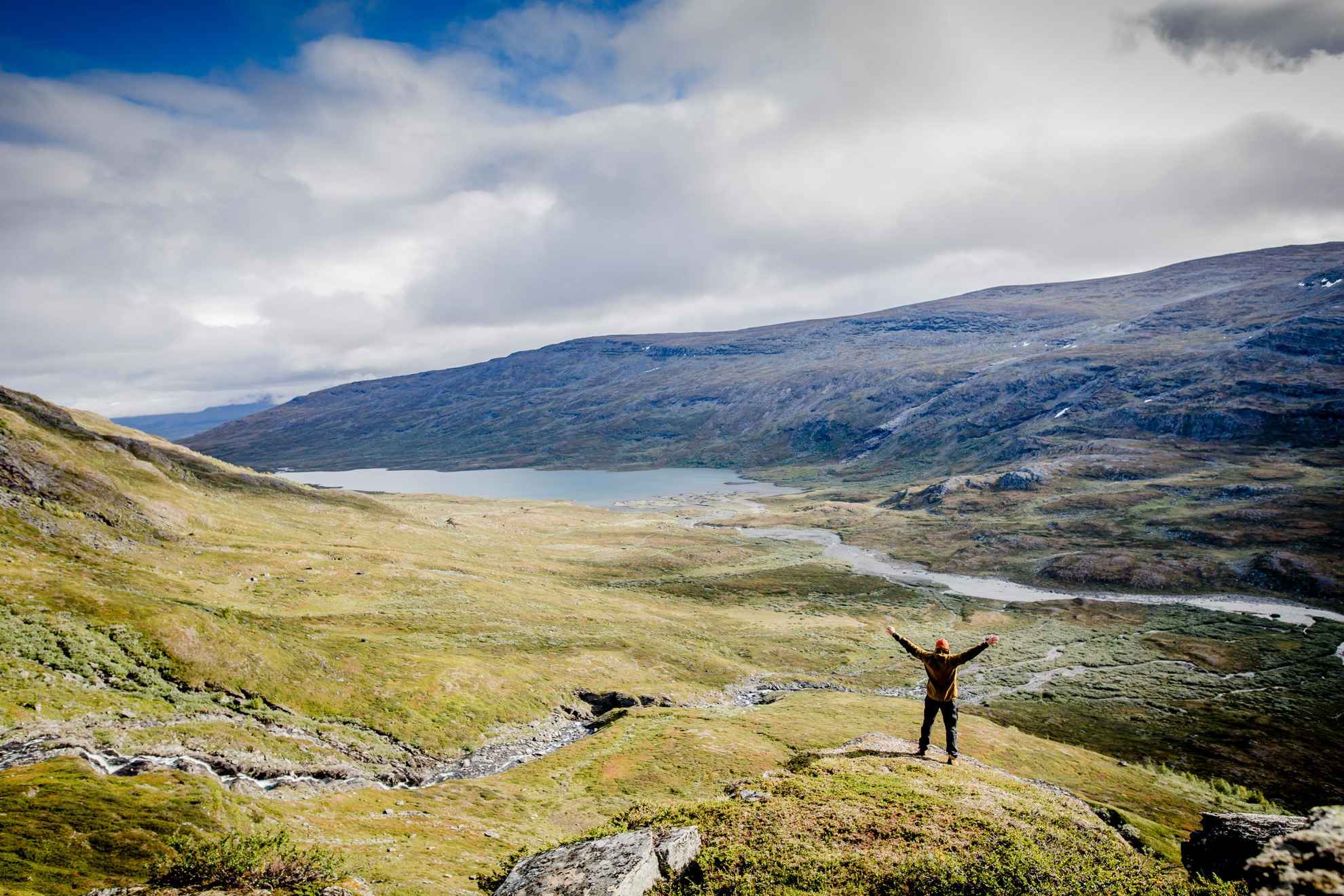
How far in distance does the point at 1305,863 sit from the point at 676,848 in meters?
12.6

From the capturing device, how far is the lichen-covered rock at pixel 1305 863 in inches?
422

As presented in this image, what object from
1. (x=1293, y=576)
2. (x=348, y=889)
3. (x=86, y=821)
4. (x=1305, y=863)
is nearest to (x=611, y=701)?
(x=86, y=821)

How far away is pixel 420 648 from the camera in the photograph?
177 ft

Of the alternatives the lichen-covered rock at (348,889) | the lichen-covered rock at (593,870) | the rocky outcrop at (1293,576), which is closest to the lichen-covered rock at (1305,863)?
the lichen-covered rock at (593,870)

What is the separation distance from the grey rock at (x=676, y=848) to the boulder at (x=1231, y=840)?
1159 cm

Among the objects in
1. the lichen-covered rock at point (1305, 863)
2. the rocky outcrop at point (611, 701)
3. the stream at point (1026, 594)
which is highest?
the lichen-covered rock at point (1305, 863)

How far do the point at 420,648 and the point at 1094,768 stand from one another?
58.2 meters

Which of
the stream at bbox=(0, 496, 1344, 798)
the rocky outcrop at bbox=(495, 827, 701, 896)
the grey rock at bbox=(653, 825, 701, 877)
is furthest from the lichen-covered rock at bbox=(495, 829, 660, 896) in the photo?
the stream at bbox=(0, 496, 1344, 798)

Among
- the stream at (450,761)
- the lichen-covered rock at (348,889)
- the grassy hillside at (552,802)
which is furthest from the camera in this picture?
the stream at (450,761)

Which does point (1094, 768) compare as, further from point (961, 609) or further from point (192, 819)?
point (961, 609)

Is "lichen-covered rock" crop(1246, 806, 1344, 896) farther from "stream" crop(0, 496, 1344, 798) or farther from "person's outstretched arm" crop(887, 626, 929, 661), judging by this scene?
"stream" crop(0, 496, 1344, 798)

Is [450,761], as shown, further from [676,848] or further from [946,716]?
[946,716]

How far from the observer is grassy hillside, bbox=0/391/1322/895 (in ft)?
71.4

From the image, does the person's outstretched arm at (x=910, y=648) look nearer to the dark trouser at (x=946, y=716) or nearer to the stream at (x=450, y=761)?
the dark trouser at (x=946, y=716)
